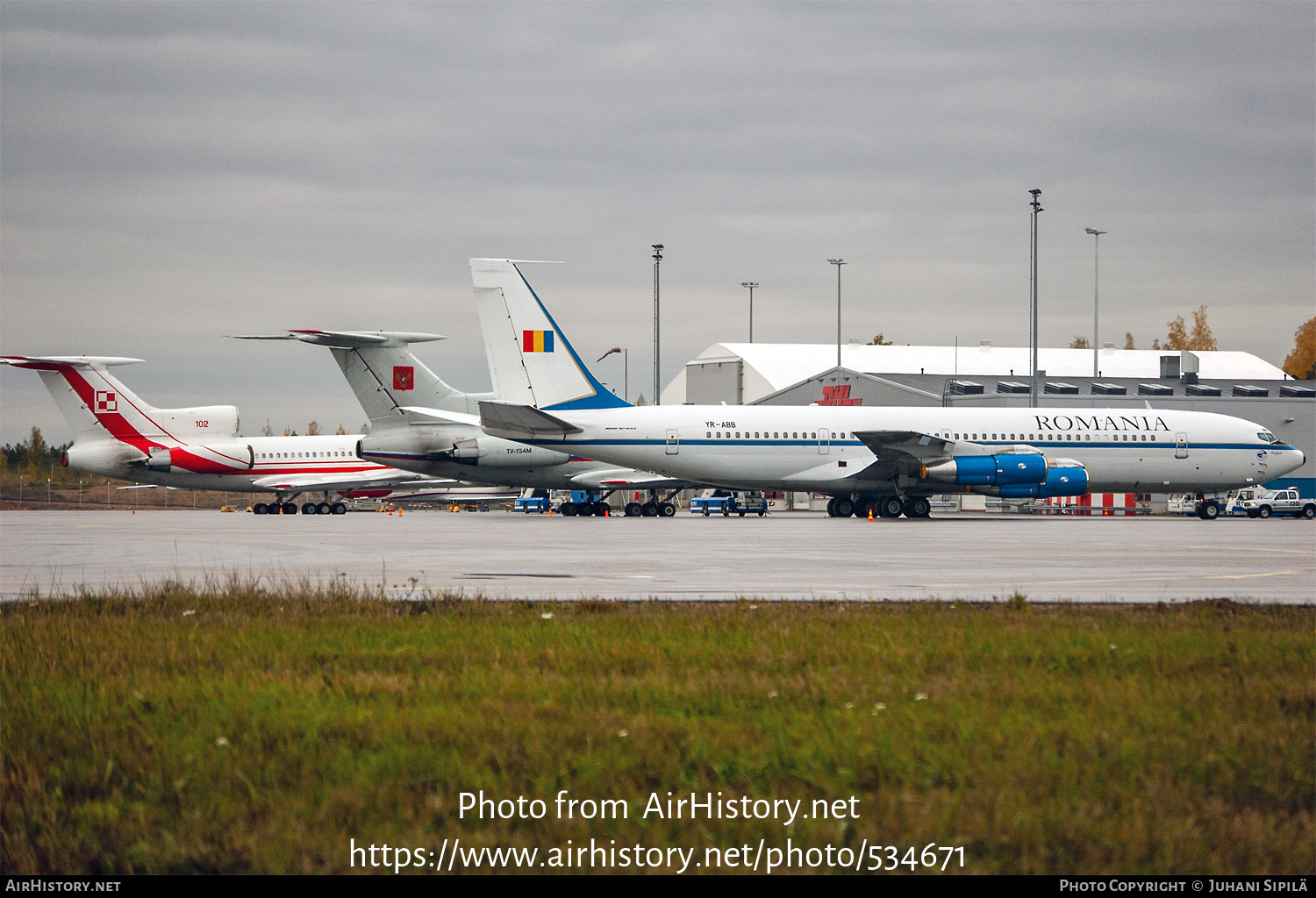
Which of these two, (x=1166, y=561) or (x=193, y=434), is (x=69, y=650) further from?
(x=193, y=434)

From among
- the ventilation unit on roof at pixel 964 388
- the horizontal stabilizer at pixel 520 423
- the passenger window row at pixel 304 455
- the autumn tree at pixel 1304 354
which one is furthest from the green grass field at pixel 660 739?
the autumn tree at pixel 1304 354

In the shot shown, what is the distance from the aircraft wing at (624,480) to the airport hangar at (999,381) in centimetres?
2521

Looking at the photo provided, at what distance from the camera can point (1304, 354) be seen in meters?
112

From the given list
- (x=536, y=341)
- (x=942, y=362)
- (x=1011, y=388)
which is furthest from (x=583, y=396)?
(x=942, y=362)

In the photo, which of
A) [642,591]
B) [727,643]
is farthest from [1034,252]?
[727,643]

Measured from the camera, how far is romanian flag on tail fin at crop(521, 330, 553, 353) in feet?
128

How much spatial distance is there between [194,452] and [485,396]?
1972cm

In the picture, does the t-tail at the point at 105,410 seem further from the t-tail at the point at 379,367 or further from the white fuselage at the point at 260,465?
the t-tail at the point at 379,367

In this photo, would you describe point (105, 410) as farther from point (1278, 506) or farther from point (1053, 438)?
point (1278, 506)

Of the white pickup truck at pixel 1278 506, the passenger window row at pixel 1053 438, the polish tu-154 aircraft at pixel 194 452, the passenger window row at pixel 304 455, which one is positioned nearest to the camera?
the passenger window row at pixel 1053 438

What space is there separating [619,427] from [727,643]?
1180 inches

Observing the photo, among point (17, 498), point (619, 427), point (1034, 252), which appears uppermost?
point (1034, 252)

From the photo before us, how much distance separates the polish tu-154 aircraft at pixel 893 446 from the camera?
127 feet

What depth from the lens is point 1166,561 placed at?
63.4 ft
